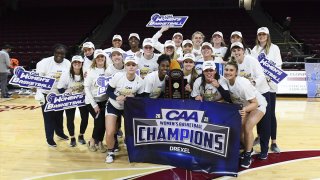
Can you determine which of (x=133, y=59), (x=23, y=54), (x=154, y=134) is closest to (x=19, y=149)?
(x=133, y=59)

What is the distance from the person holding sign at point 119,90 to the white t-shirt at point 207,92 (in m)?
0.68

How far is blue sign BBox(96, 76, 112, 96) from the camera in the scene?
4664 millimetres

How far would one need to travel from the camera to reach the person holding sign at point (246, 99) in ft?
13.1

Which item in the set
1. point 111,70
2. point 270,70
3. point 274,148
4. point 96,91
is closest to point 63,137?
point 96,91

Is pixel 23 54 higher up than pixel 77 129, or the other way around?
pixel 23 54

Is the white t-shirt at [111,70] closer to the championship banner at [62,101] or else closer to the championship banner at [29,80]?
the championship banner at [62,101]

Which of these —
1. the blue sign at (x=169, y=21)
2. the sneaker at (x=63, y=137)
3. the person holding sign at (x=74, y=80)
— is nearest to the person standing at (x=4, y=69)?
the sneaker at (x=63, y=137)

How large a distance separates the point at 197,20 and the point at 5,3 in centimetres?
993

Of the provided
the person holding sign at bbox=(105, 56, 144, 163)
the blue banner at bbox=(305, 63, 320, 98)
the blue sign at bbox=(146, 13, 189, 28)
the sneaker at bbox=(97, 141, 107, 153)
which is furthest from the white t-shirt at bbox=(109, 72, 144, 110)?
the blue banner at bbox=(305, 63, 320, 98)

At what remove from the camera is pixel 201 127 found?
3.30m

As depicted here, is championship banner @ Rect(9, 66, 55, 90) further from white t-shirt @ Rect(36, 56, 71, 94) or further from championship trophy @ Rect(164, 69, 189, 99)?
championship trophy @ Rect(164, 69, 189, 99)

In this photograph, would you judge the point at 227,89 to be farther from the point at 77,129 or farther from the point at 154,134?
the point at 77,129

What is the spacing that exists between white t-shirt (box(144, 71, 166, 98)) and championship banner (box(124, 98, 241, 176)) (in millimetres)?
729

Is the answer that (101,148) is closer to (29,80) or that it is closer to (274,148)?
(29,80)
